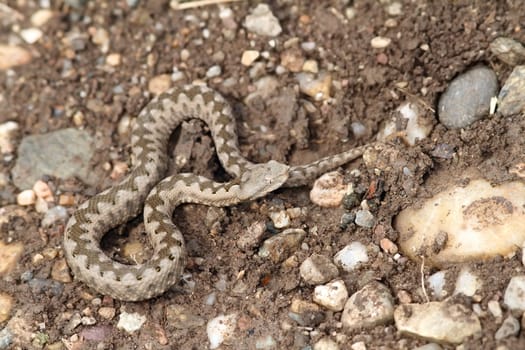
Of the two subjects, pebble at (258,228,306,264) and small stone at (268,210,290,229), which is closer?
pebble at (258,228,306,264)

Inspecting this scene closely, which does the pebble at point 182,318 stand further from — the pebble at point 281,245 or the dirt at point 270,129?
the pebble at point 281,245

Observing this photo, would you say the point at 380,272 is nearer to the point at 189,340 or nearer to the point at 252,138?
the point at 189,340

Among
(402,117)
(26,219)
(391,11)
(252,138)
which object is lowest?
(26,219)

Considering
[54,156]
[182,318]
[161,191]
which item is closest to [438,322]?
[182,318]

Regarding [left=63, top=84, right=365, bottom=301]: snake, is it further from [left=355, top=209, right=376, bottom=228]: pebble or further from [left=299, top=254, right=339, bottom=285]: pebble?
[left=299, top=254, right=339, bottom=285]: pebble

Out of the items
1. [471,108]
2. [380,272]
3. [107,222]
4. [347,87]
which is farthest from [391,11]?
[107,222]

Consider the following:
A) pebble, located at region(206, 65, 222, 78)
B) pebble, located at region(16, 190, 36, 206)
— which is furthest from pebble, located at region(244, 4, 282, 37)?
pebble, located at region(16, 190, 36, 206)
